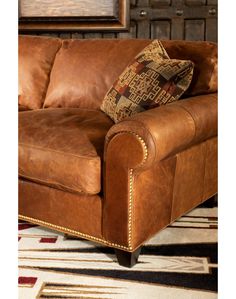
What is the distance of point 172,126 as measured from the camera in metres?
1.70

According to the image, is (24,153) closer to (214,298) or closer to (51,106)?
(51,106)

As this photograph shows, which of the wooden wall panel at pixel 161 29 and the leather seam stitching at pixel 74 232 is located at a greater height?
the wooden wall panel at pixel 161 29

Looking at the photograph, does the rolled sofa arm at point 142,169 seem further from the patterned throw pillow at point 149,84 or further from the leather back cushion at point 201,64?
the leather back cushion at point 201,64

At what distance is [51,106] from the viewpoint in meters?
2.62

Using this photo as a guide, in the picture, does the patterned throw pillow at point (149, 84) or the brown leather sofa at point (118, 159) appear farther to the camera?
the patterned throw pillow at point (149, 84)

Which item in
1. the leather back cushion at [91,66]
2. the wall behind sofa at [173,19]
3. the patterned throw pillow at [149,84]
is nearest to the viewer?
the patterned throw pillow at [149,84]

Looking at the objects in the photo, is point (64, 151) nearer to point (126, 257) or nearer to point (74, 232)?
point (74, 232)

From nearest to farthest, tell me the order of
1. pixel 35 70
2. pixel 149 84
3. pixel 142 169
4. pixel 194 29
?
pixel 142 169 → pixel 149 84 → pixel 35 70 → pixel 194 29

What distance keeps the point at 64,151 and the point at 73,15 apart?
5.16ft

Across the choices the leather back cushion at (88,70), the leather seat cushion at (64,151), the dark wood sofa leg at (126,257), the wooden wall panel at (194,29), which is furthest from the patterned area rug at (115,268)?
the wooden wall panel at (194,29)

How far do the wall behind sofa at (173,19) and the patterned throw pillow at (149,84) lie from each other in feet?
2.69

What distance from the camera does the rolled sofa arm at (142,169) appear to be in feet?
5.27

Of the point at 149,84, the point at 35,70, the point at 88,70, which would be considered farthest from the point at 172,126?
the point at 35,70

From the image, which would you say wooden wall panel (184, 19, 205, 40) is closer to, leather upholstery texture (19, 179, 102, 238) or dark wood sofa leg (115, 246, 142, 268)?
leather upholstery texture (19, 179, 102, 238)
